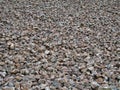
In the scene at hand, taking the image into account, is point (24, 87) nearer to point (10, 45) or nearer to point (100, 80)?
point (100, 80)

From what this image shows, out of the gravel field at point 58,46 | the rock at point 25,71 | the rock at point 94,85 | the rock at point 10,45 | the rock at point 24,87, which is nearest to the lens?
the rock at point 24,87

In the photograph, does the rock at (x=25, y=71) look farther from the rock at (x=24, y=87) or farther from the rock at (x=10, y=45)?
the rock at (x=10, y=45)

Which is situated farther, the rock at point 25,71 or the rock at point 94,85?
the rock at point 25,71

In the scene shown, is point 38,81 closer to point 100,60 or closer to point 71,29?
point 100,60

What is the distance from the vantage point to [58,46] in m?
7.11

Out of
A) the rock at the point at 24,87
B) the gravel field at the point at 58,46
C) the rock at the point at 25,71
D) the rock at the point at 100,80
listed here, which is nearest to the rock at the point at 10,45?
the gravel field at the point at 58,46

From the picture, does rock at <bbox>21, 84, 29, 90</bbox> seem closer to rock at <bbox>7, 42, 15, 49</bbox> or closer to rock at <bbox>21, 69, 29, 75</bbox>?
rock at <bbox>21, 69, 29, 75</bbox>

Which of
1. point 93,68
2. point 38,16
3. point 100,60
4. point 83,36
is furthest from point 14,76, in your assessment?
point 38,16

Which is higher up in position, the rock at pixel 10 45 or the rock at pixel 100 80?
the rock at pixel 10 45

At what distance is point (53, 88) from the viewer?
5008 millimetres

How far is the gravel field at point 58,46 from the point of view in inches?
211

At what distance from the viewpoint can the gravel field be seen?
5348 mm

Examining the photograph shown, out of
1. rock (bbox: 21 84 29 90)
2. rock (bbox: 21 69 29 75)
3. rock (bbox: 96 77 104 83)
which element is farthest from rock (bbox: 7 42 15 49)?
rock (bbox: 96 77 104 83)

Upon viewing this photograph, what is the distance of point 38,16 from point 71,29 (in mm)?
1689
